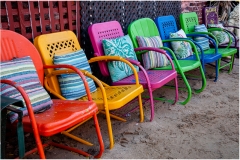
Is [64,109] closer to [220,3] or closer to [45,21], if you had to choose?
[45,21]

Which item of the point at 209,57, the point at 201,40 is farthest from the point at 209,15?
the point at 209,57

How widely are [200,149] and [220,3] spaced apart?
5092mm

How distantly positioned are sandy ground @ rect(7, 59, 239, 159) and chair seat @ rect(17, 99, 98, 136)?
446mm

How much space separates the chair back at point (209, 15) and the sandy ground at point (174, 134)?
6.53 ft

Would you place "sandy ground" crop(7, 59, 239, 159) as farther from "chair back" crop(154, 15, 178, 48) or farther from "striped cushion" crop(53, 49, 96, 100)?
"chair back" crop(154, 15, 178, 48)

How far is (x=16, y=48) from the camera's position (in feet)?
6.78

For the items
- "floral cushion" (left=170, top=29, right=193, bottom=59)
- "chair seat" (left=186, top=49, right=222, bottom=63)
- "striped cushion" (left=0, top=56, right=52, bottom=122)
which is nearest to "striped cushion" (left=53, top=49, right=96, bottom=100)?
"striped cushion" (left=0, top=56, right=52, bottom=122)

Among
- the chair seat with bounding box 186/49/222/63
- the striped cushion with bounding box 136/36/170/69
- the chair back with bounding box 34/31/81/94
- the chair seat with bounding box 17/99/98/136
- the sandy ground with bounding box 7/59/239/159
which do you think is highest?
the chair back with bounding box 34/31/81/94

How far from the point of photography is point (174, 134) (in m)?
2.46

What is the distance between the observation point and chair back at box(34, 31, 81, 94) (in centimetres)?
226

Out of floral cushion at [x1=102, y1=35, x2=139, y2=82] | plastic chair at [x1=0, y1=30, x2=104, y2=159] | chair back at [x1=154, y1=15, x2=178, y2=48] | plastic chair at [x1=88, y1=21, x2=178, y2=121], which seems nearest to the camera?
plastic chair at [x1=0, y1=30, x2=104, y2=159]

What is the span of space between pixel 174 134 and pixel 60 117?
1179 millimetres

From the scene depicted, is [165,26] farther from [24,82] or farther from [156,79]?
[24,82]

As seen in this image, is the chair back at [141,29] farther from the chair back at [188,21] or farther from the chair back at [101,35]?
the chair back at [188,21]
